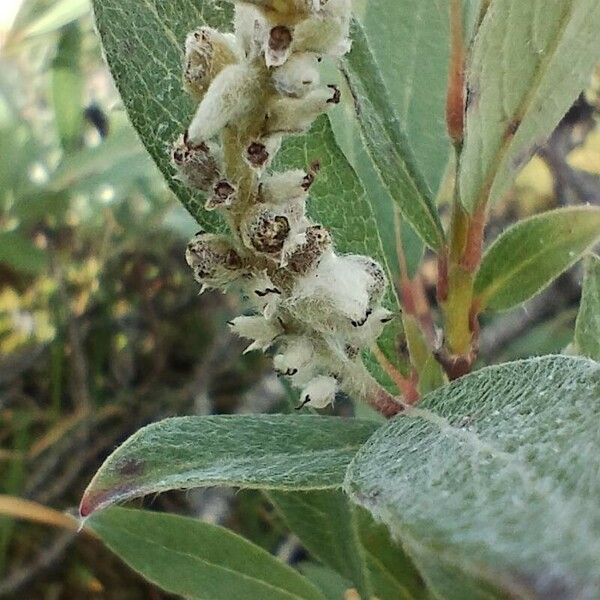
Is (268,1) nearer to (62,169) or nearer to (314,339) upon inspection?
(314,339)

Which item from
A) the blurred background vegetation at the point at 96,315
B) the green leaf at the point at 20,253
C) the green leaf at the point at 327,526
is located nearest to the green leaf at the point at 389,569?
the green leaf at the point at 327,526

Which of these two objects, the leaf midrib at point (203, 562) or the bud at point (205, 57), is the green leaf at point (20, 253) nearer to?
the leaf midrib at point (203, 562)

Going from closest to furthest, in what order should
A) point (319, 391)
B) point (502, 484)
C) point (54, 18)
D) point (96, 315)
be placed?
point (502, 484) < point (319, 391) < point (54, 18) < point (96, 315)

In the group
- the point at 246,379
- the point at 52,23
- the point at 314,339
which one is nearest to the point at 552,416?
the point at 314,339

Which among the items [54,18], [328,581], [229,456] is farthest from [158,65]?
[54,18]

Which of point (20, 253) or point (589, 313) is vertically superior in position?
point (589, 313)

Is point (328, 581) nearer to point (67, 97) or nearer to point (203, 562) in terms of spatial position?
point (203, 562)
